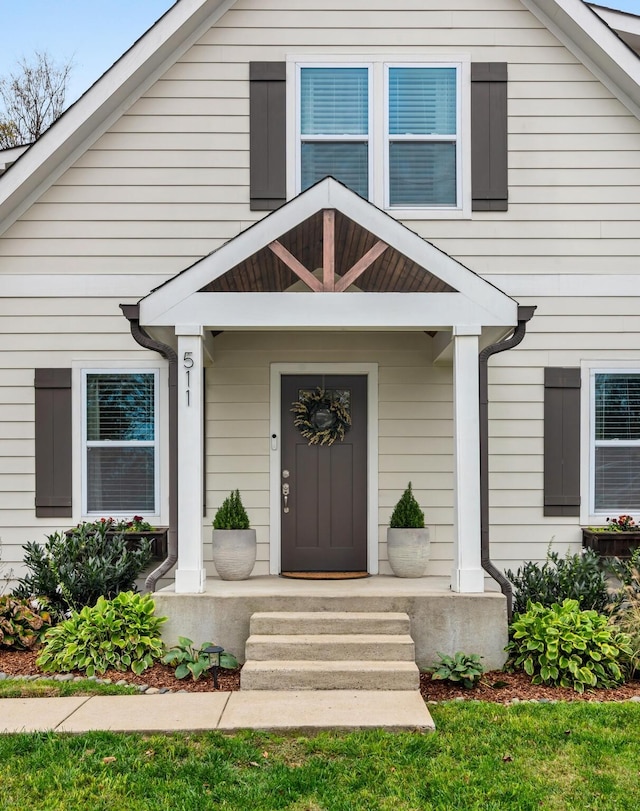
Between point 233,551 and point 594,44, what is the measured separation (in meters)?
5.47

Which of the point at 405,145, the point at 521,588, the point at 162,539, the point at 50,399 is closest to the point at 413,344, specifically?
the point at 405,145

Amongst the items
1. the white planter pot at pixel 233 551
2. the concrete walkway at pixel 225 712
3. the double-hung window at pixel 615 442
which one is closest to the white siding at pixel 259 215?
the double-hung window at pixel 615 442

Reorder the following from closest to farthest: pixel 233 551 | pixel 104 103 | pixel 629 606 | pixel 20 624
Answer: pixel 20 624, pixel 233 551, pixel 629 606, pixel 104 103

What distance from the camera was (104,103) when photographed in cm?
705

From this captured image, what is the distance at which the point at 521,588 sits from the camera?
6582 mm

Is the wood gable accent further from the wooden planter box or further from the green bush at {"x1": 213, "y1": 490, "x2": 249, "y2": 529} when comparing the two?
the wooden planter box

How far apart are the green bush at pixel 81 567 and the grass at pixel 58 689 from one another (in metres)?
0.95

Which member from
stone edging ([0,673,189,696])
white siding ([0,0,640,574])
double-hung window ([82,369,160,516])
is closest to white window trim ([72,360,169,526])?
double-hung window ([82,369,160,516])

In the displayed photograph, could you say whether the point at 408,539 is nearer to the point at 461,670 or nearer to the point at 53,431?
the point at 461,670

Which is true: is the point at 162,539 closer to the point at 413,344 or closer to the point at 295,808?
the point at 413,344

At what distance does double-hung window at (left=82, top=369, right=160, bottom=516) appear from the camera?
7324mm

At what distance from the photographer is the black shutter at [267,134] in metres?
7.32

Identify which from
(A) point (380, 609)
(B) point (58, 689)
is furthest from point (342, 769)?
(B) point (58, 689)

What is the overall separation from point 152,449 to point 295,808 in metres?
4.13
